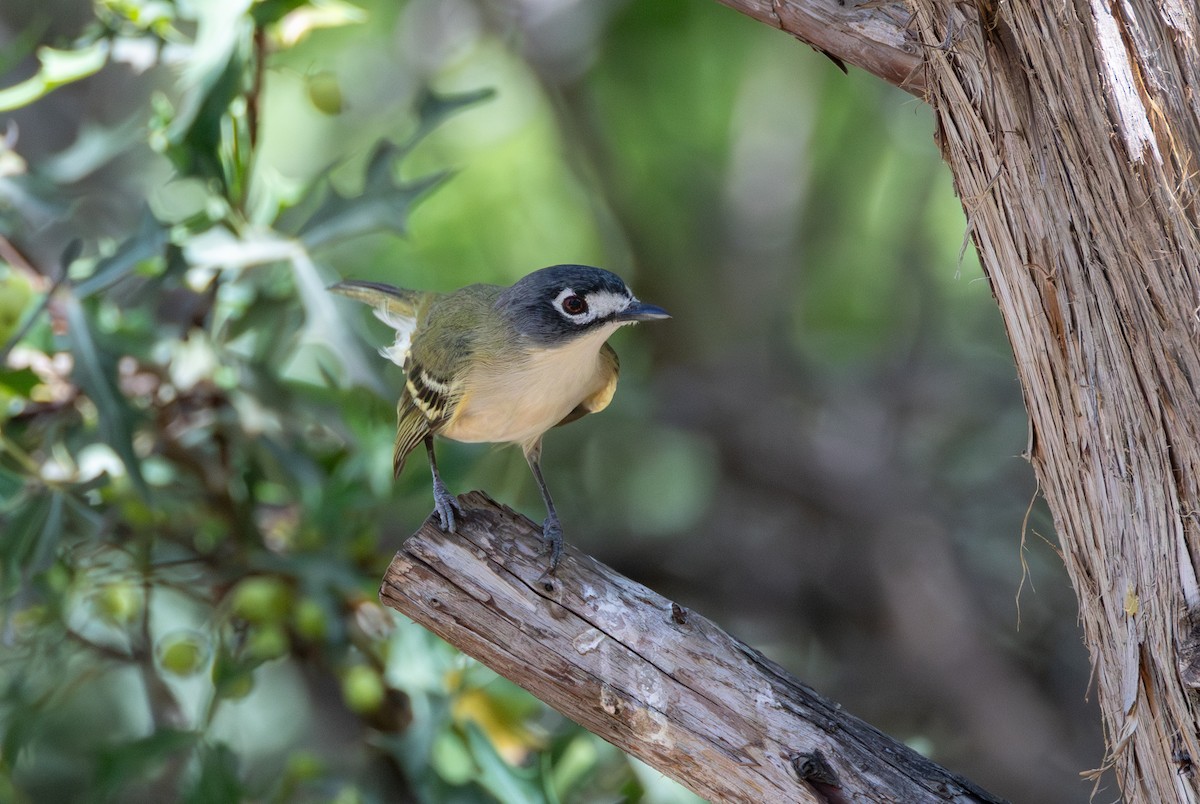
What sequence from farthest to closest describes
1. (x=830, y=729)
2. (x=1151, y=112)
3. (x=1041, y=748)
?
1. (x=1041, y=748)
2. (x=830, y=729)
3. (x=1151, y=112)

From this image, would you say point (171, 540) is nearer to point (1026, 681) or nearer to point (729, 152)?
point (729, 152)

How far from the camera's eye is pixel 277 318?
126 inches

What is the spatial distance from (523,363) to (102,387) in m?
1.13

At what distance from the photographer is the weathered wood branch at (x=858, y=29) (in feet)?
5.68

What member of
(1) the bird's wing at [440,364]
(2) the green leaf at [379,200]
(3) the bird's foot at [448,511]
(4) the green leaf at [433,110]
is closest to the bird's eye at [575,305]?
(1) the bird's wing at [440,364]

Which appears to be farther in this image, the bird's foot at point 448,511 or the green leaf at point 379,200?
the green leaf at point 379,200

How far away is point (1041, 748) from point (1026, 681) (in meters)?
0.32

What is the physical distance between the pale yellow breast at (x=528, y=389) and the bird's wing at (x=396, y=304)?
0.59 meters

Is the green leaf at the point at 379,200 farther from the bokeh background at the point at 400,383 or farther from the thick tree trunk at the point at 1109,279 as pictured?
the thick tree trunk at the point at 1109,279

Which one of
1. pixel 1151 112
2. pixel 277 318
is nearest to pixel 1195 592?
pixel 1151 112

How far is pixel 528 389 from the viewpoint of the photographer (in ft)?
7.81

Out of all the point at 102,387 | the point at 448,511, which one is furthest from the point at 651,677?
the point at 102,387

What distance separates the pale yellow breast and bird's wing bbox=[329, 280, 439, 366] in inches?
23.2

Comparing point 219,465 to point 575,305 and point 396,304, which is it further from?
point 575,305
